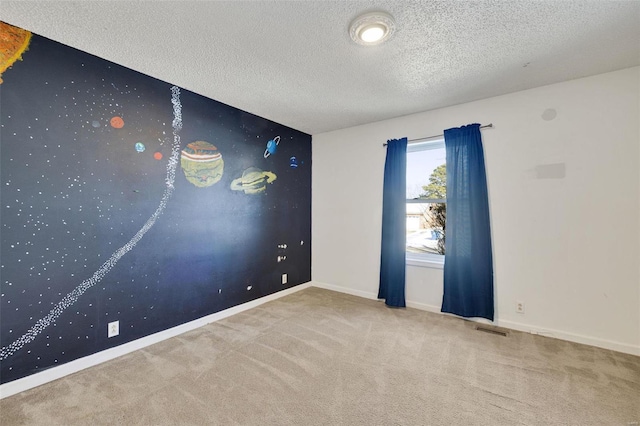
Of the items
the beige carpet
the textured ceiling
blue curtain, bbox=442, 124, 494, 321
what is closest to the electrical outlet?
the beige carpet

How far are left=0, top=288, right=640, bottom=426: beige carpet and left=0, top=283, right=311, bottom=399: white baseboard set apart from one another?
0.06 metres

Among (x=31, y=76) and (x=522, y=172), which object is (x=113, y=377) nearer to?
(x=31, y=76)

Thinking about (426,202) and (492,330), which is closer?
(492,330)

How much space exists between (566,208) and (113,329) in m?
4.31

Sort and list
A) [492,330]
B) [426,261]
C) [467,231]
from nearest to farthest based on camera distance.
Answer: [492,330], [467,231], [426,261]

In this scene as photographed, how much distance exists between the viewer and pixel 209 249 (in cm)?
296

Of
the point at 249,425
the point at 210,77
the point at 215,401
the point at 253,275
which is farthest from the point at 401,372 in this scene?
the point at 210,77

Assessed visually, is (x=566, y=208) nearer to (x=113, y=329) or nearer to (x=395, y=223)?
(x=395, y=223)

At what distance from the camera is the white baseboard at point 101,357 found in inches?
71.1

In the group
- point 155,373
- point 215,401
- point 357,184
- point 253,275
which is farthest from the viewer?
point 357,184

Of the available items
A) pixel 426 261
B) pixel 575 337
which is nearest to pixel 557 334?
pixel 575 337

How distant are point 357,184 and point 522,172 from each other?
197 cm

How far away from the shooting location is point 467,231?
3002 mm

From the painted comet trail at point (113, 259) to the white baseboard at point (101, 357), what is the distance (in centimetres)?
23
